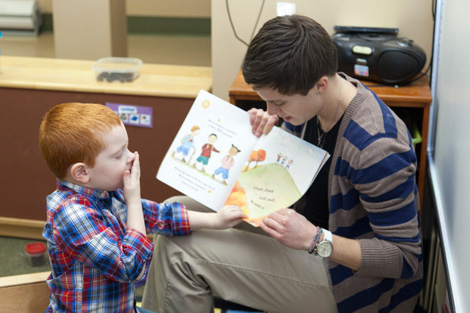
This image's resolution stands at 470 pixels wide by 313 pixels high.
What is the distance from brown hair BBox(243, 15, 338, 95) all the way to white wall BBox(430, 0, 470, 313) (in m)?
0.32

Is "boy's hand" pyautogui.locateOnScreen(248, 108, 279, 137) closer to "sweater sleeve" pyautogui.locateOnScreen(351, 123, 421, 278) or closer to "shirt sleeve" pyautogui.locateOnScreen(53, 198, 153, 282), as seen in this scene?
"sweater sleeve" pyautogui.locateOnScreen(351, 123, 421, 278)

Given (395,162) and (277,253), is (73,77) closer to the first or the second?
(277,253)

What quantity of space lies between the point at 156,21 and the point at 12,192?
4.24 m

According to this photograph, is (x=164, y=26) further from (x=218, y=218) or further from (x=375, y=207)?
(x=375, y=207)

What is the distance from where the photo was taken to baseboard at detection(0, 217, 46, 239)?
267 centimetres

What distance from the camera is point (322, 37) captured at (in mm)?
1434

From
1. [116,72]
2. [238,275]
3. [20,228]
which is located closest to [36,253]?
[20,228]

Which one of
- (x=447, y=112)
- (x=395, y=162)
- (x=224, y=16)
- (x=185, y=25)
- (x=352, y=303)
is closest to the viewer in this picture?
(x=395, y=162)

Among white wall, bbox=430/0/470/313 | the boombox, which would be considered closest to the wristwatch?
white wall, bbox=430/0/470/313

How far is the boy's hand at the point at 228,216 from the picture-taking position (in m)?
1.59

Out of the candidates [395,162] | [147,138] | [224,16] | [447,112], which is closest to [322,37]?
[395,162]

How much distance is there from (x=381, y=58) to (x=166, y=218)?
93cm

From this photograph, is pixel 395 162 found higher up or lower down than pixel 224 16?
lower down

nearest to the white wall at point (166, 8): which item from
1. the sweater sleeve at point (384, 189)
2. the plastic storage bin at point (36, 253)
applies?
the plastic storage bin at point (36, 253)
